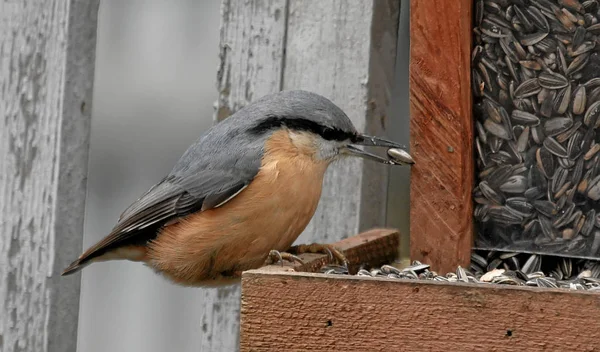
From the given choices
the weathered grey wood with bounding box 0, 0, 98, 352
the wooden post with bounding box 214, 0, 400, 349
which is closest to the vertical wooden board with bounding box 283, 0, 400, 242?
the wooden post with bounding box 214, 0, 400, 349

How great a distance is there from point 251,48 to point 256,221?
0.56 m

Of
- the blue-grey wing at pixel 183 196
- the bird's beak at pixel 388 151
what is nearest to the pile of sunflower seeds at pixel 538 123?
the bird's beak at pixel 388 151

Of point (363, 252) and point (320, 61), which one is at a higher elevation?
point (320, 61)

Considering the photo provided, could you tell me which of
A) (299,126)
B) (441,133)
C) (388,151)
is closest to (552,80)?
(441,133)

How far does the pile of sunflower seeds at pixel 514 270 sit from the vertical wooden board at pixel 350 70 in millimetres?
333

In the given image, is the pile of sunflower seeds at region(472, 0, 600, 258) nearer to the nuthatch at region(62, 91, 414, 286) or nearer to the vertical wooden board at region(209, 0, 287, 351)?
the nuthatch at region(62, 91, 414, 286)

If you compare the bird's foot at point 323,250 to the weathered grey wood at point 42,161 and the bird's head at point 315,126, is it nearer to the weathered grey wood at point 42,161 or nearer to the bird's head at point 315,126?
the bird's head at point 315,126

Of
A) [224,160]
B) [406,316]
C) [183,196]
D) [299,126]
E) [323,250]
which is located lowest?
[406,316]

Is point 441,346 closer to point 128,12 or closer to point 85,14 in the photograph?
point 85,14

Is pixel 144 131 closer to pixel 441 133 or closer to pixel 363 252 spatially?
pixel 363 252

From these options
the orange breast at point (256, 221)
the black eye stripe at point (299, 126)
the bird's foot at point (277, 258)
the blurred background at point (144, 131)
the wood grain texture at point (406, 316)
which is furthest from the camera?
the blurred background at point (144, 131)

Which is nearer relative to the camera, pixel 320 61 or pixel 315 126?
pixel 320 61

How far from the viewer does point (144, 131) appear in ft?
20.0

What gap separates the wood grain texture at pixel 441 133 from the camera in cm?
290
